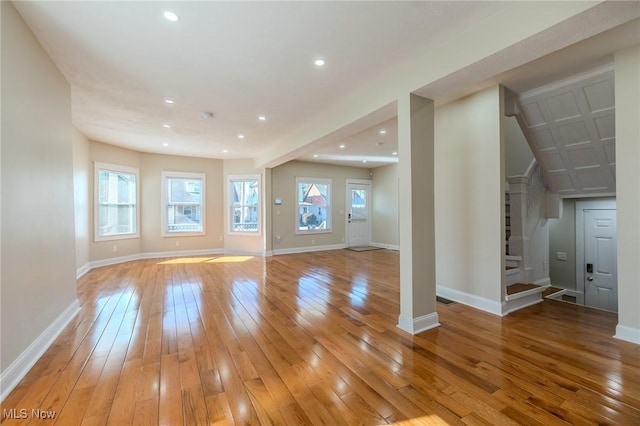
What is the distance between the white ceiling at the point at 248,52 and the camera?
1971 millimetres

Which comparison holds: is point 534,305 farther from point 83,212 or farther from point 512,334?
point 83,212

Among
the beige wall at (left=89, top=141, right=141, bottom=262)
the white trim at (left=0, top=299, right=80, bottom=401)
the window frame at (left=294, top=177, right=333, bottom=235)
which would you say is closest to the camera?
the white trim at (left=0, top=299, right=80, bottom=401)

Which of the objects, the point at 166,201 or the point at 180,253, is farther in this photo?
the point at 180,253

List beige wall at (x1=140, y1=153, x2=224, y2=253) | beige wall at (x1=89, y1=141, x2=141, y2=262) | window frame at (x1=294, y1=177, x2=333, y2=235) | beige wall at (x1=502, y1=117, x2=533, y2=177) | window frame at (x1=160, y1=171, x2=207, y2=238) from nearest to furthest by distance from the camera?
beige wall at (x1=502, y1=117, x2=533, y2=177) → beige wall at (x1=89, y1=141, x2=141, y2=262) → beige wall at (x1=140, y1=153, x2=224, y2=253) → window frame at (x1=160, y1=171, x2=207, y2=238) → window frame at (x1=294, y1=177, x2=333, y2=235)

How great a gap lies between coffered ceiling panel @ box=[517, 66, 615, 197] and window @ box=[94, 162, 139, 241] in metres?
7.46

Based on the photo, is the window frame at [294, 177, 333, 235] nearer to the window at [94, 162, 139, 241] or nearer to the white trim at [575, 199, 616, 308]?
the window at [94, 162, 139, 241]

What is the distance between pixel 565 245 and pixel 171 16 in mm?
6450

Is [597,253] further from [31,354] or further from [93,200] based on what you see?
[93,200]

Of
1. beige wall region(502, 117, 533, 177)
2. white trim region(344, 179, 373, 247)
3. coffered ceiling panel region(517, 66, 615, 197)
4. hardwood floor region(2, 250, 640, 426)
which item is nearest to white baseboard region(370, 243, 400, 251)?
white trim region(344, 179, 373, 247)

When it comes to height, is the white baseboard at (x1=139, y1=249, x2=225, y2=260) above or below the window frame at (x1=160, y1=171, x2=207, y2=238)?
below

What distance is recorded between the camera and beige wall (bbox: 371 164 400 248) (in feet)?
26.8

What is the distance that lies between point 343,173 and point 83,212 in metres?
6.32

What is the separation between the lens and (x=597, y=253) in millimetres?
4398

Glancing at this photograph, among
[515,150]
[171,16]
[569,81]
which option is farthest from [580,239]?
[171,16]
